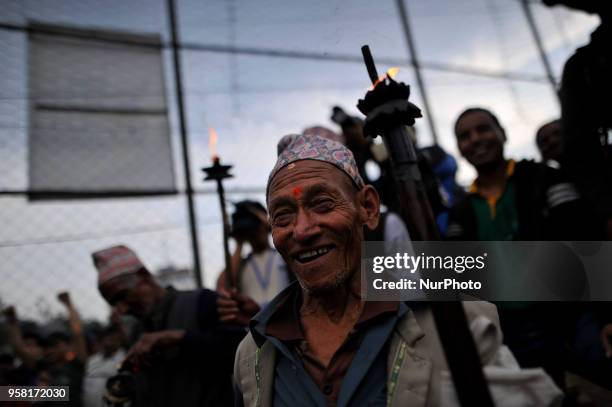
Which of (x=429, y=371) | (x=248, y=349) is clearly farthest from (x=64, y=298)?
(x=429, y=371)

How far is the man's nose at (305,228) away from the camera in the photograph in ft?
4.76

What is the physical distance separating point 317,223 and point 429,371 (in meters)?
0.58

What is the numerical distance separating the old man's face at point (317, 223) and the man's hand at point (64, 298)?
3029 millimetres

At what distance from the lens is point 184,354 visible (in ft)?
8.26

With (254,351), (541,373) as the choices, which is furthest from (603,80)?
(254,351)

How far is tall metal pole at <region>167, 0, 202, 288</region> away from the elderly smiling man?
6.42 feet

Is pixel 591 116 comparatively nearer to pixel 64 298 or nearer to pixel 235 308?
pixel 235 308

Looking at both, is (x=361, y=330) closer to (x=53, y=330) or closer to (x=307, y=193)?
(x=307, y=193)

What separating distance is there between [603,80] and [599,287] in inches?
39.7

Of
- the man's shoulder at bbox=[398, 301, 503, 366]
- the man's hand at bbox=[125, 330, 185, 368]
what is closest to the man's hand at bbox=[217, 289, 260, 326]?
the man's hand at bbox=[125, 330, 185, 368]

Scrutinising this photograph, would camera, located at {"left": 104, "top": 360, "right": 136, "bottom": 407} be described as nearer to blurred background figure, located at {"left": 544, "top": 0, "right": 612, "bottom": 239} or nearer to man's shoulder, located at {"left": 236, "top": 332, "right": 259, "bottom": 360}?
man's shoulder, located at {"left": 236, "top": 332, "right": 259, "bottom": 360}

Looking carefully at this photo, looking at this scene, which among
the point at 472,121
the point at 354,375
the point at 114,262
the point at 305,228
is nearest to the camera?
the point at 354,375

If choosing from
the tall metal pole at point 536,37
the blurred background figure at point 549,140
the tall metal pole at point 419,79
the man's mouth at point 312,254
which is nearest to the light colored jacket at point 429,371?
the man's mouth at point 312,254

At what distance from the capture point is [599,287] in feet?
6.00
